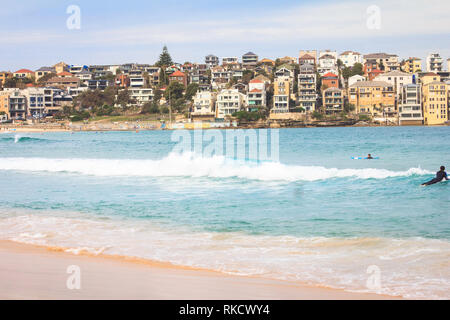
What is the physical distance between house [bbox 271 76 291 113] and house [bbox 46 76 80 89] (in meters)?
51.8

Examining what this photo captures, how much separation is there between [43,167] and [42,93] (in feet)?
310

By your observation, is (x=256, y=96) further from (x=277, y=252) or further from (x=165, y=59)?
(x=277, y=252)

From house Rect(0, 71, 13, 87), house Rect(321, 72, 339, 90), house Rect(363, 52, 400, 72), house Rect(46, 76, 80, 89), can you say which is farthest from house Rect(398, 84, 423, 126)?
house Rect(0, 71, 13, 87)

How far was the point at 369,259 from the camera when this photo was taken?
718cm

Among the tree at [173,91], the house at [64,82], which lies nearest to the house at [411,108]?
the tree at [173,91]

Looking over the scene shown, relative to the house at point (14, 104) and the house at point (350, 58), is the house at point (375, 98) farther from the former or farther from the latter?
the house at point (14, 104)

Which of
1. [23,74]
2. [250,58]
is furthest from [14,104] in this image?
[250,58]

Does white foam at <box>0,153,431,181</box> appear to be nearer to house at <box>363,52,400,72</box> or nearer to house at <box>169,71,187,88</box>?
house at <box>169,71,187,88</box>

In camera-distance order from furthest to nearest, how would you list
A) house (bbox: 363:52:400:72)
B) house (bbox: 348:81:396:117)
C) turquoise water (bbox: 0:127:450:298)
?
house (bbox: 363:52:400:72) → house (bbox: 348:81:396:117) → turquoise water (bbox: 0:127:450:298)

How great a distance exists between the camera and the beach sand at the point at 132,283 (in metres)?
5.26

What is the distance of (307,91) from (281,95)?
666cm

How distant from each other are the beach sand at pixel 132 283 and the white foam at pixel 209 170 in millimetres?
11385

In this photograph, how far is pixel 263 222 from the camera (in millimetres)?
10078

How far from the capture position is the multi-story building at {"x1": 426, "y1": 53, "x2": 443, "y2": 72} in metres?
125
